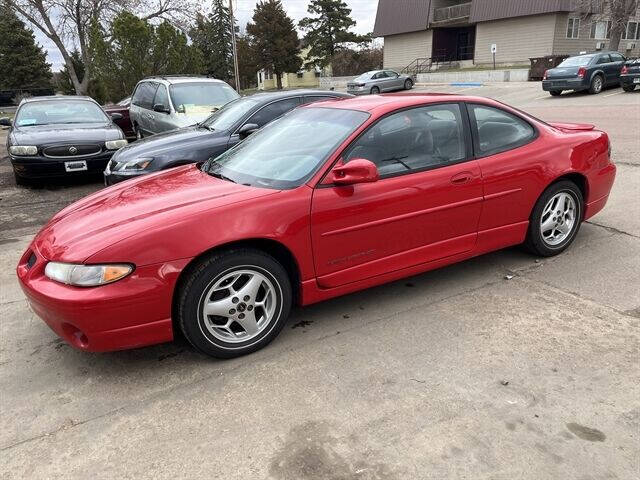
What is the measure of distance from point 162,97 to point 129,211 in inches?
289

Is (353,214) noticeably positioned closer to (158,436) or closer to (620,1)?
(158,436)

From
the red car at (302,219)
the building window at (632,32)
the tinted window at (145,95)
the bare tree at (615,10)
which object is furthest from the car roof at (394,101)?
the building window at (632,32)

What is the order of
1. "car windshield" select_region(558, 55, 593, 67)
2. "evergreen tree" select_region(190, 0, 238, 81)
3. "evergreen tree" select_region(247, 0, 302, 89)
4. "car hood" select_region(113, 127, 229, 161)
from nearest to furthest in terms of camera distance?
"car hood" select_region(113, 127, 229, 161) → "car windshield" select_region(558, 55, 593, 67) → "evergreen tree" select_region(247, 0, 302, 89) → "evergreen tree" select_region(190, 0, 238, 81)

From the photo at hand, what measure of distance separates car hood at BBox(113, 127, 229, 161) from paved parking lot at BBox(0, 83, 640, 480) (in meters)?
2.81

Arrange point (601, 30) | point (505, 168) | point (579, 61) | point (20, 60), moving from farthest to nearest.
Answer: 1. point (20, 60)
2. point (601, 30)
3. point (579, 61)
4. point (505, 168)

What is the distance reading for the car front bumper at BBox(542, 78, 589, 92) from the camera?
19.0 m

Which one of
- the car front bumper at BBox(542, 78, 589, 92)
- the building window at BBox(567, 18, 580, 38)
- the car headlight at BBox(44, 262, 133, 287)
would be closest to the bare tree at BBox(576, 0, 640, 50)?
the building window at BBox(567, 18, 580, 38)

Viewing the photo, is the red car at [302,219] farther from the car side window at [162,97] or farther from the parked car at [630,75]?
the parked car at [630,75]

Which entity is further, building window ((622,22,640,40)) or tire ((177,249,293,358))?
building window ((622,22,640,40))

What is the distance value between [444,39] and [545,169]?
46734 millimetres

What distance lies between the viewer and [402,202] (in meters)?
3.61

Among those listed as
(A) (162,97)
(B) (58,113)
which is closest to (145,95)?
(A) (162,97)

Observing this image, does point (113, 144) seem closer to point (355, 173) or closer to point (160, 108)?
point (160, 108)

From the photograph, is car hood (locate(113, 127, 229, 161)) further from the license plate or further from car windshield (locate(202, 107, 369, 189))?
car windshield (locate(202, 107, 369, 189))
